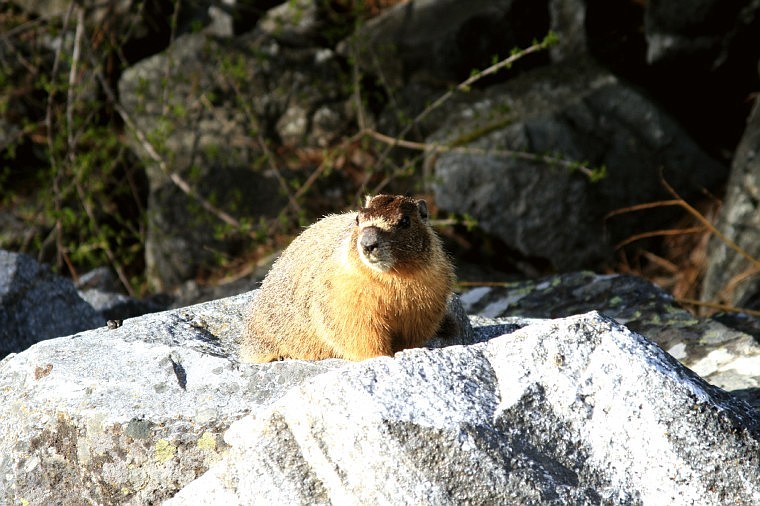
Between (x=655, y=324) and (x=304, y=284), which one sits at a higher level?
(x=304, y=284)

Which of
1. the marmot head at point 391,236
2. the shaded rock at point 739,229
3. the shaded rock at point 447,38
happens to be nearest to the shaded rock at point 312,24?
the shaded rock at point 447,38

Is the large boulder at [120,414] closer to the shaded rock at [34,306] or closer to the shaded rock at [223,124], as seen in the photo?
the shaded rock at [34,306]

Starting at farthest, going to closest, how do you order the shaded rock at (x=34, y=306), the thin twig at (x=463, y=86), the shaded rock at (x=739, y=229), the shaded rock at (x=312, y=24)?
the shaded rock at (x=312, y=24)
the shaded rock at (x=739, y=229)
the thin twig at (x=463, y=86)
the shaded rock at (x=34, y=306)

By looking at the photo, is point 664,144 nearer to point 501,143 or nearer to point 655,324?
point 501,143

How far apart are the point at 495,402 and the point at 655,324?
323 centimetres

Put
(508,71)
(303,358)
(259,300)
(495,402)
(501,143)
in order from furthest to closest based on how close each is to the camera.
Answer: (508,71)
(501,143)
(259,300)
(303,358)
(495,402)

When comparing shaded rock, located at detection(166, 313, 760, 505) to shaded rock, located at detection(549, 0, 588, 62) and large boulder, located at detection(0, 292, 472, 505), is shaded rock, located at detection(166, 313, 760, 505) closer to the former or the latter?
large boulder, located at detection(0, 292, 472, 505)

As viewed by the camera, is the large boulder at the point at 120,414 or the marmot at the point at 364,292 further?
the marmot at the point at 364,292

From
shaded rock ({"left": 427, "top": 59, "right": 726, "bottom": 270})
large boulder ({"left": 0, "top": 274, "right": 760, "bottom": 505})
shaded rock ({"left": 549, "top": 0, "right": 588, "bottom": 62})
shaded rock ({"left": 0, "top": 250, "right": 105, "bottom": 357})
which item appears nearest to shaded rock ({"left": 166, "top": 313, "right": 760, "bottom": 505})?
large boulder ({"left": 0, "top": 274, "right": 760, "bottom": 505})

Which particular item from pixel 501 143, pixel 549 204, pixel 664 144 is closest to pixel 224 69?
pixel 501 143

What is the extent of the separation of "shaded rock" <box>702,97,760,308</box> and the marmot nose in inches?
214

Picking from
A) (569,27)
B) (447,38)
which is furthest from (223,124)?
(569,27)

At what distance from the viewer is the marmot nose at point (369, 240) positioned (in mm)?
4199

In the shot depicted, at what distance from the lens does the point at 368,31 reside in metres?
11.3
